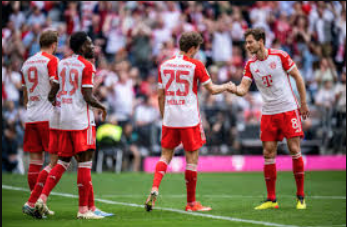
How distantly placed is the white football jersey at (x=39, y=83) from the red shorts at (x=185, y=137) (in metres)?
1.62

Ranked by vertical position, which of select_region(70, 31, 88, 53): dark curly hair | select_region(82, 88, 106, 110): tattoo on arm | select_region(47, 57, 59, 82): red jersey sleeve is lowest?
select_region(82, 88, 106, 110): tattoo on arm

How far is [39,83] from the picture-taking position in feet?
28.8

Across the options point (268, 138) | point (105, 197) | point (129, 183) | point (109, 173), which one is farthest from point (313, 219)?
point (109, 173)

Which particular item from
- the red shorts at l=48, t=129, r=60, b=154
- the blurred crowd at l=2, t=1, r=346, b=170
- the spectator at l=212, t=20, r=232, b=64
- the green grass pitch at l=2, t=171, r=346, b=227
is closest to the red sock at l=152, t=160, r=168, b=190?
the green grass pitch at l=2, t=171, r=346, b=227

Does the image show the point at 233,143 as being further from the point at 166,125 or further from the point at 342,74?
the point at 166,125

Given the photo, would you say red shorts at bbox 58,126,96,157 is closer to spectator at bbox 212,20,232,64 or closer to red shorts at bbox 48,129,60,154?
red shorts at bbox 48,129,60,154

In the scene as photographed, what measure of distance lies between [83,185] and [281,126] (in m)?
3.05

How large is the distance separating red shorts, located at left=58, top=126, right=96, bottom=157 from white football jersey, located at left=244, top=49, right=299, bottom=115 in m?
2.72

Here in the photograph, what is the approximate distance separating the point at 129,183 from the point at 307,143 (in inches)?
251

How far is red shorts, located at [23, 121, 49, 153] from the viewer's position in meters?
8.90

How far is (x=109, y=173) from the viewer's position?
16.8 meters

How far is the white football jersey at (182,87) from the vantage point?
859 cm

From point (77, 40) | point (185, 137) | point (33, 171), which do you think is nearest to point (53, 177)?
point (33, 171)

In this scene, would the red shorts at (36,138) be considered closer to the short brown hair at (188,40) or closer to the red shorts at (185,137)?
the red shorts at (185,137)
